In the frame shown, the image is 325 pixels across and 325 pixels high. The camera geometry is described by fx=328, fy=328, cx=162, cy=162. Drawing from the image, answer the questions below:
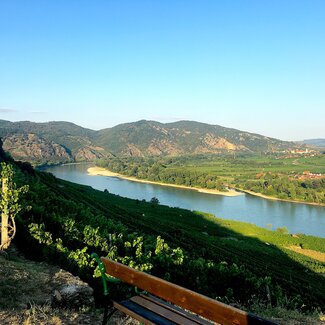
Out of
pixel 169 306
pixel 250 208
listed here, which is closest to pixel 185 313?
pixel 169 306

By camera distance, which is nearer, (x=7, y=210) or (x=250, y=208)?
(x=7, y=210)

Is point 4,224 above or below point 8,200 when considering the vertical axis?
below

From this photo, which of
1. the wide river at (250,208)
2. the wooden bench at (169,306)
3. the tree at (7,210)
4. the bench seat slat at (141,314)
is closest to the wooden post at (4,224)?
the tree at (7,210)

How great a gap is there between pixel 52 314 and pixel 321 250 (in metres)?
61.8

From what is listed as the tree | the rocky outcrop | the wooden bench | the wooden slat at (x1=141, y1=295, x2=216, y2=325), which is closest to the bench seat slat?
the wooden bench

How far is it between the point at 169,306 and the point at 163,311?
0.40ft

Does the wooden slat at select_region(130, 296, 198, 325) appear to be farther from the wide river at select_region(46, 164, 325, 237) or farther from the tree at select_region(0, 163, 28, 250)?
the wide river at select_region(46, 164, 325, 237)

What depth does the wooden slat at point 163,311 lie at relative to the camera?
Result: 401cm

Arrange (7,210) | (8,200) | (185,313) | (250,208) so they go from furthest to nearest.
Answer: (250,208) → (8,200) → (7,210) → (185,313)

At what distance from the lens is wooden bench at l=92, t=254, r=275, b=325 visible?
3.35m

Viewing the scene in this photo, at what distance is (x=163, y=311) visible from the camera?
4312 millimetres

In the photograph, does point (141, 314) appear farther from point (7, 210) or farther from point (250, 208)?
point (250, 208)

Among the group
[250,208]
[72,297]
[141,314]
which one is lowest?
[250,208]

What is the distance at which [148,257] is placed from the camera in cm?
1612
